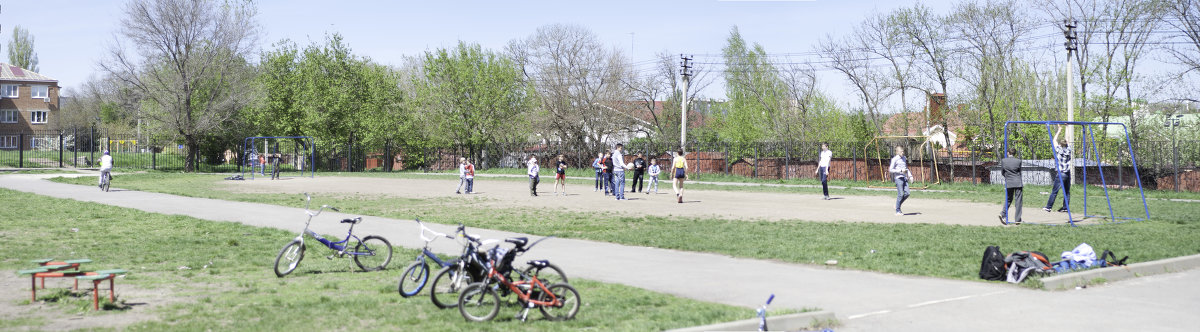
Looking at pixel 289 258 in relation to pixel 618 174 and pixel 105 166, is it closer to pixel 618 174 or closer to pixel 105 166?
pixel 618 174

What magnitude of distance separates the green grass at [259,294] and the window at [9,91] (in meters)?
88.7

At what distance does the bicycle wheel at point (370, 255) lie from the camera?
10.2 meters

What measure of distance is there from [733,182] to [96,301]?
1257 inches

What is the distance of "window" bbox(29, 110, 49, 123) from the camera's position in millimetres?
89319

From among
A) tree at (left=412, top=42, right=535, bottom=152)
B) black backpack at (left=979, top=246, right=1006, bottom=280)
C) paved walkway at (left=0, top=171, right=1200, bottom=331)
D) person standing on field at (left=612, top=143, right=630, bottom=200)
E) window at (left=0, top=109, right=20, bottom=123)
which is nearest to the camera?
paved walkway at (left=0, top=171, right=1200, bottom=331)

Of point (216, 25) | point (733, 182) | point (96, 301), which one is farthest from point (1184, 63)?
point (216, 25)

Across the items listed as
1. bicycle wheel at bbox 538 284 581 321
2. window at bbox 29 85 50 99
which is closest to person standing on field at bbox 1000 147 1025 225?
bicycle wheel at bbox 538 284 581 321

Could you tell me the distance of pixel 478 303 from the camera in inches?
286

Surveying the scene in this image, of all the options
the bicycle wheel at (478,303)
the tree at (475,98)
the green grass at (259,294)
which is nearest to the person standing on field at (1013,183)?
the green grass at (259,294)

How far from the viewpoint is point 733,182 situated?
3784 centimetres

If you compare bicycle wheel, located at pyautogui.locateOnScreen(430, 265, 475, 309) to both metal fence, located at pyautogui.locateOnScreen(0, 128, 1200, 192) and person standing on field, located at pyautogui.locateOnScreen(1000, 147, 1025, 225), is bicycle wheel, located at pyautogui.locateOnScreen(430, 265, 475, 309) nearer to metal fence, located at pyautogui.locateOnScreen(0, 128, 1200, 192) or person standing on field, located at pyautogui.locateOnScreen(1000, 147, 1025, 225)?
person standing on field, located at pyautogui.locateOnScreen(1000, 147, 1025, 225)

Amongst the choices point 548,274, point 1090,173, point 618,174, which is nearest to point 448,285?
point 548,274

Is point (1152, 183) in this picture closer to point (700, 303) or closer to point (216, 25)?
point (700, 303)

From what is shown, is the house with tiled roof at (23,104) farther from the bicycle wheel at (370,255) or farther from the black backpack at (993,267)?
the black backpack at (993,267)
